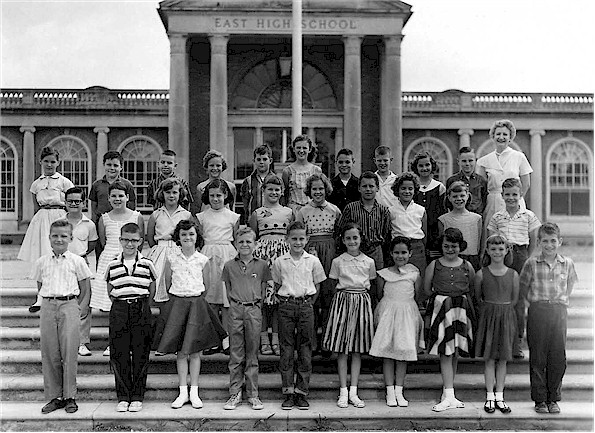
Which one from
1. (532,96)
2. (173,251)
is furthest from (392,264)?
(532,96)

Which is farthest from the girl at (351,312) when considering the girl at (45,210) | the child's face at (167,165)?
the girl at (45,210)

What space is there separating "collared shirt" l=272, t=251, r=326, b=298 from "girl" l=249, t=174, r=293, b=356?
1.30 ft

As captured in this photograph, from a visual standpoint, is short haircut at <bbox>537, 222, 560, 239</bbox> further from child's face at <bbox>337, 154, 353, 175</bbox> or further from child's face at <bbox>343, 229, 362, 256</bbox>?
child's face at <bbox>337, 154, 353, 175</bbox>

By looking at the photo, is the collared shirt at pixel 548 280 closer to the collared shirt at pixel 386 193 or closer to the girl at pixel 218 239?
the collared shirt at pixel 386 193

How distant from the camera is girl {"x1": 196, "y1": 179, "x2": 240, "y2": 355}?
644cm

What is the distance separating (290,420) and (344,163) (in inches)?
105

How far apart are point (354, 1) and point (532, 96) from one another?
9.38 meters

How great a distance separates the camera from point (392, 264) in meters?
6.42

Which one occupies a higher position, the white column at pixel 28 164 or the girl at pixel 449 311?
the white column at pixel 28 164

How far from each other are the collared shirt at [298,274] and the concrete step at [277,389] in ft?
3.21

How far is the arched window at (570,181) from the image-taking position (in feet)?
83.2

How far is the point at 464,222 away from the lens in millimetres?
6535

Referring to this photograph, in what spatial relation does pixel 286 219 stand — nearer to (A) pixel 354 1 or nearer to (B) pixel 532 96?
(A) pixel 354 1

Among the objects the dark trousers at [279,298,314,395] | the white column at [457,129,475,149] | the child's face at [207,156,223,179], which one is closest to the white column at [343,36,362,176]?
the white column at [457,129,475,149]
